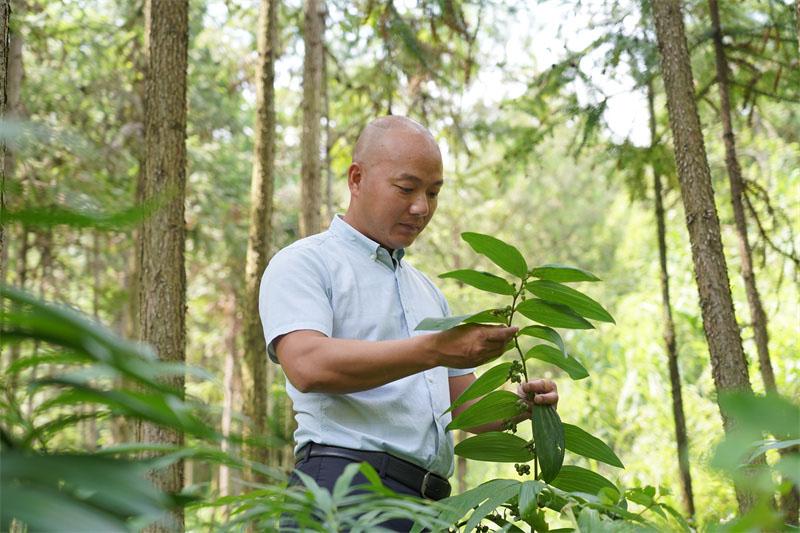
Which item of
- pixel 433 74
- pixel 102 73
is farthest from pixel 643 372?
pixel 102 73

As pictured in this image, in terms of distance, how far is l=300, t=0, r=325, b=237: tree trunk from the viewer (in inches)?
357

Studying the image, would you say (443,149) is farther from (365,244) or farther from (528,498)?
(528,498)

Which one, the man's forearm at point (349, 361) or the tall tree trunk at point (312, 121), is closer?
the man's forearm at point (349, 361)

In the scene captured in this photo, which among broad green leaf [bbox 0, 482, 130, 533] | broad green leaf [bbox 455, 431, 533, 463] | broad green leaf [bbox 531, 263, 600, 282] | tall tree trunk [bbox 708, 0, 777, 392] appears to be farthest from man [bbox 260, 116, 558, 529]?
Result: tall tree trunk [bbox 708, 0, 777, 392]

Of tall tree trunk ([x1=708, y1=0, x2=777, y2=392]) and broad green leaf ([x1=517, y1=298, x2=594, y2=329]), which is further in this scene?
tall tree trunk ([x1=708, y1=0, x2=777, y2=392])

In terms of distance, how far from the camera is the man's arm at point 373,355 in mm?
1846

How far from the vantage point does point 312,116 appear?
9422 millimetres

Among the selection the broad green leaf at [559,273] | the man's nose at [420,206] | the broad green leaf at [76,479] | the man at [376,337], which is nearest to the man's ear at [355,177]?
the man at [376,337]

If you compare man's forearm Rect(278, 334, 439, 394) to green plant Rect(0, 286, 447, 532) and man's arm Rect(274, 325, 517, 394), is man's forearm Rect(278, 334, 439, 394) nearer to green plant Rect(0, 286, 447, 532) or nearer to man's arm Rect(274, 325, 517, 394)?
man's arm Rect(274, 325, 517, 394)

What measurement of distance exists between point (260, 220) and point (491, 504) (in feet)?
21.7

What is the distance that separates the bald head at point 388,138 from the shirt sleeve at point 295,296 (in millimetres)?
411

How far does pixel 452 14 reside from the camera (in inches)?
294

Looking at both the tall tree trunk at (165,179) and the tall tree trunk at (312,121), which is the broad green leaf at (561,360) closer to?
the tall tree trunk at (165,179)

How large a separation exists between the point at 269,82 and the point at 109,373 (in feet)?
25.2
